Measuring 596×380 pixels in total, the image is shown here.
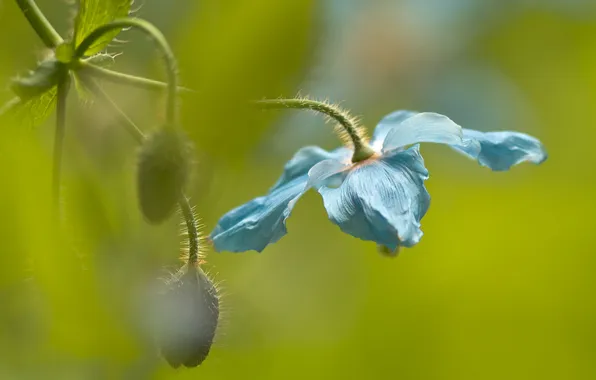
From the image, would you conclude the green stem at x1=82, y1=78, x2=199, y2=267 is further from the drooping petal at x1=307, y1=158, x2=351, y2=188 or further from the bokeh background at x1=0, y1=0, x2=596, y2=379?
the drooping petal at x1=307, y1=158, x2=351, y2=188

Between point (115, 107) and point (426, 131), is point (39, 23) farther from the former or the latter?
point (426, 131)

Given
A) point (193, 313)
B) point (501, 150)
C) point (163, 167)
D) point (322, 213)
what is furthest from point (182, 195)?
point (322, 213)

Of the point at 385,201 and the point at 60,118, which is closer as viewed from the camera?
the point at 60,118

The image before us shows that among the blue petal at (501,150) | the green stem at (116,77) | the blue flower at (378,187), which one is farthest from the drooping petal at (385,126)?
the green stem at (116,77)

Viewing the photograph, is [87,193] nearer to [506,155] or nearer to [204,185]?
[204,185]

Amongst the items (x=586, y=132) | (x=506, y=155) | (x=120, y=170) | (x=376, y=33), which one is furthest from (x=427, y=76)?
(x=120, y=170)

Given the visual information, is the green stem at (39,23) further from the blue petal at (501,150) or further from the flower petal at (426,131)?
the blue petal at (501,150)

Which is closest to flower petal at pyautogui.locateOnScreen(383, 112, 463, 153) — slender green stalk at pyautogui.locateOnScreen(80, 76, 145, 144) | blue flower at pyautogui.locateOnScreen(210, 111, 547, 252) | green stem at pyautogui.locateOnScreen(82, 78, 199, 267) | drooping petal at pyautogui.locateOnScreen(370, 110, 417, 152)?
Result: blue flower at pyautogui.locateOnScreen(210, 111, 547, 252)
